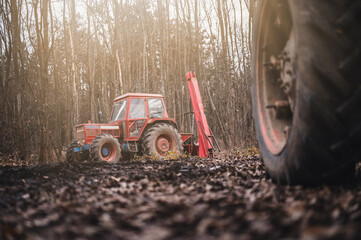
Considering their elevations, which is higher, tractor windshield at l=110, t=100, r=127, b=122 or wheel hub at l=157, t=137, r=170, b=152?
tractor windshield at l=110, t=100, r=127, b=122

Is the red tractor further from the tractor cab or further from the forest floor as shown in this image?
the forest floor

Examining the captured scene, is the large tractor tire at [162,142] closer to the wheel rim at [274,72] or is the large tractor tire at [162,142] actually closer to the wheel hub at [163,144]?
the wheel hub at [163,144]

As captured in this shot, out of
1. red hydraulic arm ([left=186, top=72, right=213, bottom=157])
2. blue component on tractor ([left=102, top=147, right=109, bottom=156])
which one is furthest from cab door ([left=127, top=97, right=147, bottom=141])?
red hydraulic arm ([left=186, top=72, right=213, bottom=157])

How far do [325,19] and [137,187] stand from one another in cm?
183

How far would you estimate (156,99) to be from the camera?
30.6 ft

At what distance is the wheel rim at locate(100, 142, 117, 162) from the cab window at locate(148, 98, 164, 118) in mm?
1794

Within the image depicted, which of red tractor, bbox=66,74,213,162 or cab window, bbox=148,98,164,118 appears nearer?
red tractor, bbox=66,74,213,162

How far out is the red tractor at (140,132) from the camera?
792 cm

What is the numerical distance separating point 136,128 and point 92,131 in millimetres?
1274

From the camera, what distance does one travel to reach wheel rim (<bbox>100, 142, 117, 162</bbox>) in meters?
7.69

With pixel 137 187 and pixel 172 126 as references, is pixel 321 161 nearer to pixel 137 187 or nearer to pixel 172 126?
pixel 137 187

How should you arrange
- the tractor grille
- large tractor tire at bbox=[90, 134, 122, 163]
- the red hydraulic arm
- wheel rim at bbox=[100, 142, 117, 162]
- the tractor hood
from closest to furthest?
large tractor tire at bbox=[90, 134, 122, 163] < wheel rim at bbox=[100, 142, 117, 162] < the red hydraulic arm < the tractor hood < the tractor grille

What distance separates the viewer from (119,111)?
919 cm

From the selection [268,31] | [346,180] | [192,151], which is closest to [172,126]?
[192,151]
